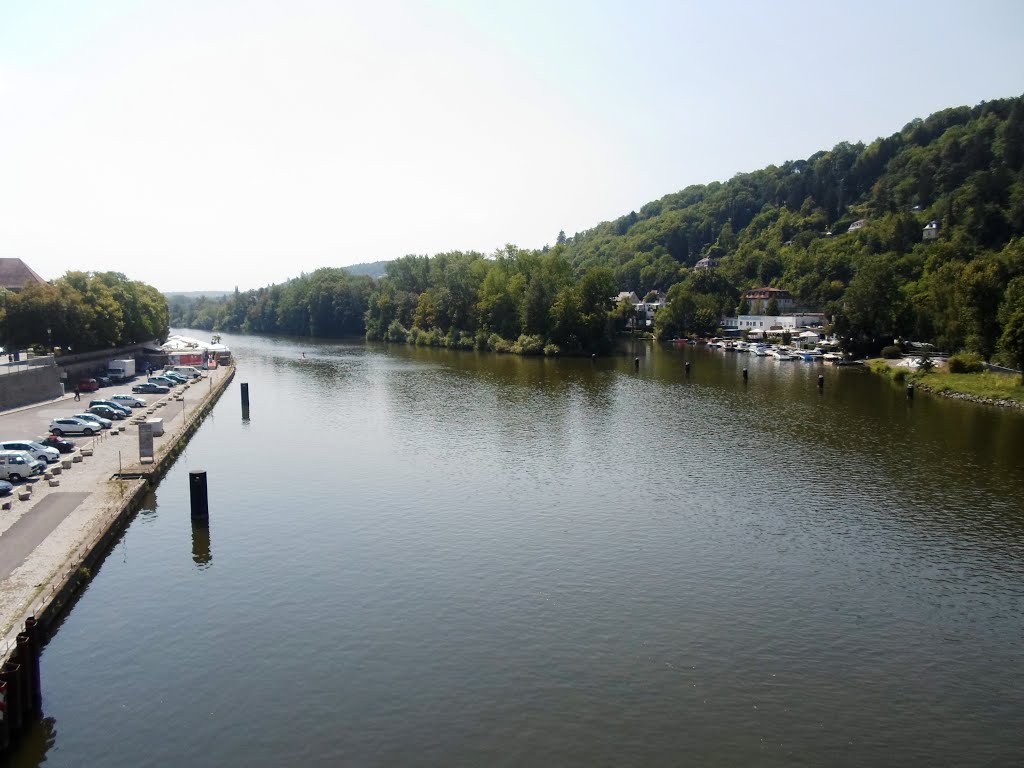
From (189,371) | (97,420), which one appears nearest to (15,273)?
(189,371)

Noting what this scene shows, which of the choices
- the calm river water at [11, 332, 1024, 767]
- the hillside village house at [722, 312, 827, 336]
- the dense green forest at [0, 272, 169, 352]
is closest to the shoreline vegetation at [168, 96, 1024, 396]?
the hillside village house at [722, 312, 827, 336]

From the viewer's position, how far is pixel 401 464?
1433 inches

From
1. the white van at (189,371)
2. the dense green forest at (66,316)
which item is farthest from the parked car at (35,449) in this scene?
the white van at (189,371)

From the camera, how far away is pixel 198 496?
27.0m

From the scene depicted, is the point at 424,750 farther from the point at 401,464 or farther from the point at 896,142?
the point at 896,142

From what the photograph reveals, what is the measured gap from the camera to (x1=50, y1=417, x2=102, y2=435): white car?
38.1 metres

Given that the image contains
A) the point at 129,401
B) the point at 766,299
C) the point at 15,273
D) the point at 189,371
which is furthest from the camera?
the point at 766,299

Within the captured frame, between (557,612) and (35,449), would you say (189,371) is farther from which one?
(557,612)

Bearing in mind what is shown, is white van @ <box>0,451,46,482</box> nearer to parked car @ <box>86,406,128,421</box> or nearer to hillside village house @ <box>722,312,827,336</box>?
parked car @ <box>86,406,128,421</box>

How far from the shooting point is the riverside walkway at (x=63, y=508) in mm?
18781

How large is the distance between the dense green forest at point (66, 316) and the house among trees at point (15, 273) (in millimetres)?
16874

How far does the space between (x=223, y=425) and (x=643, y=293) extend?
14732cm

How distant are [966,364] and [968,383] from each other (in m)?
5.56

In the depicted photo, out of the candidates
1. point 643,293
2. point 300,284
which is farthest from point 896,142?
point 300,284
